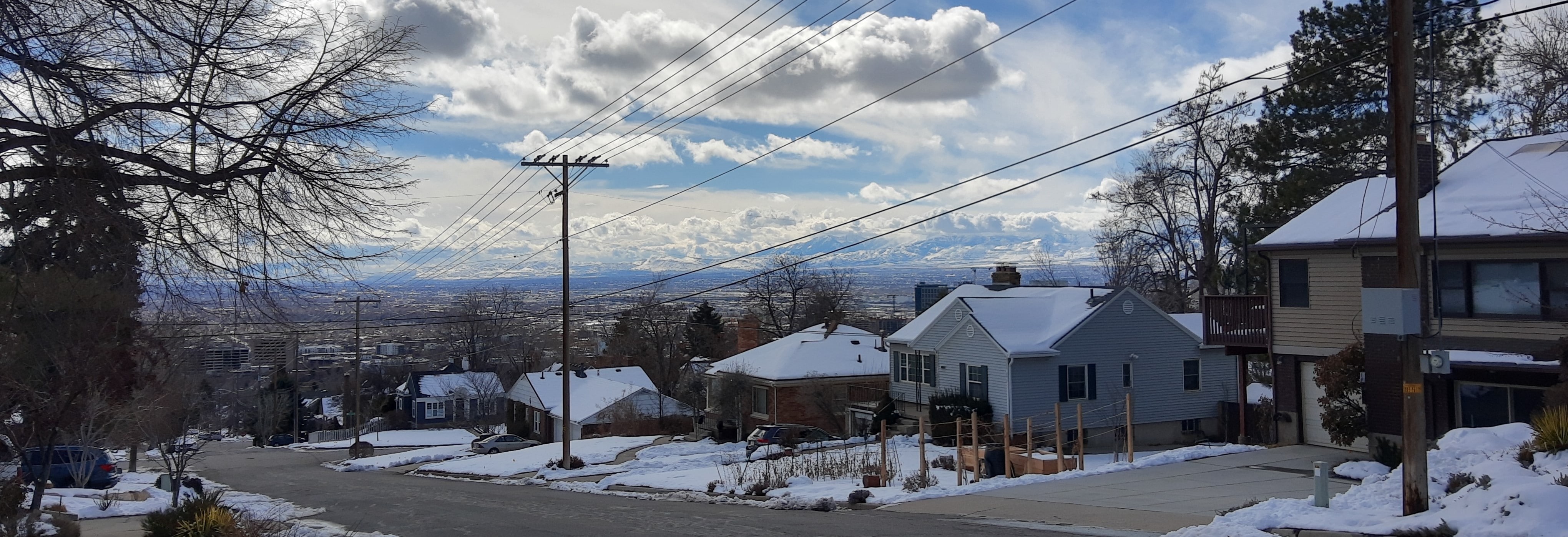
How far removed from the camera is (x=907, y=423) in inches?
1558

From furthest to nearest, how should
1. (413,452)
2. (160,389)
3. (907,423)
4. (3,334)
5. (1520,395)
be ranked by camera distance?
(413,452)
(907,423)
(160,389)
(1520,395)
(3,334)

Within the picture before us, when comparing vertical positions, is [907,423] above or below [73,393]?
below

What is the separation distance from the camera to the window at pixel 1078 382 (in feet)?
115

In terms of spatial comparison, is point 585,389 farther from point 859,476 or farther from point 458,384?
point 859,476

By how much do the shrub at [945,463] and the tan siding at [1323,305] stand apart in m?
8.63

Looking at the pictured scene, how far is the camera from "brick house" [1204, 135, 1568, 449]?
1891cm

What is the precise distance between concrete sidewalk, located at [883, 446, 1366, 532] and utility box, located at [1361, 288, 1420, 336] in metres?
3.54

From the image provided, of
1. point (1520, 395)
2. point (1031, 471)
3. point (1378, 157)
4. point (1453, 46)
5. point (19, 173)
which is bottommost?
point (1031, 471)

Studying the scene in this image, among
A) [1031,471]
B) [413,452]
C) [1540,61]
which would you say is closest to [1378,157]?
[1540,61]

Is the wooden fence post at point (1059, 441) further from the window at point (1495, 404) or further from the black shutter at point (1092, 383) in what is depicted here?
the black shutter at point (1092, 383)

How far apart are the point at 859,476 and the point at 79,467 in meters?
21.1

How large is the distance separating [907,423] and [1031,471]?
18568 mm

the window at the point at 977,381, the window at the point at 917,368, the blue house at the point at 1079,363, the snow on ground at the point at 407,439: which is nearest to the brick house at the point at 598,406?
the snow on ground at the point at 407,439

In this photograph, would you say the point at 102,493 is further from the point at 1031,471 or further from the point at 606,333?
the point at 606,333
